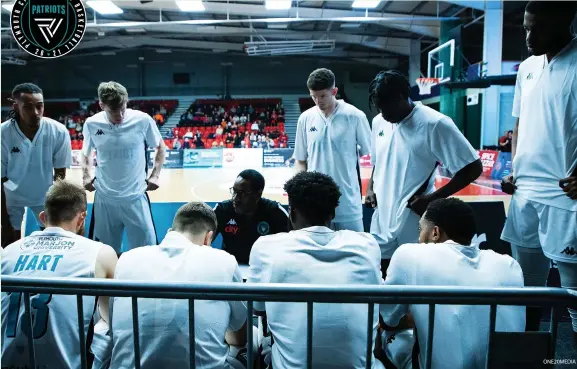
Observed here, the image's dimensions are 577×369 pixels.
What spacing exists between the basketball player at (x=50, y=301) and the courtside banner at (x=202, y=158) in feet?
48.6

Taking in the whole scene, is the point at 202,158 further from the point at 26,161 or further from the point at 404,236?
the point at 404,236

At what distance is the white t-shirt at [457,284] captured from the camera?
5.53 feet

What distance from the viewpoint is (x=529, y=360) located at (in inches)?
53.5

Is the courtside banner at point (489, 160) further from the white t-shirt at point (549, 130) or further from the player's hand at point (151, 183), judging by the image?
the white t-shirt at point (549, 130)

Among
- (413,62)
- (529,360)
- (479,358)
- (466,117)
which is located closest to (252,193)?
(479,358)

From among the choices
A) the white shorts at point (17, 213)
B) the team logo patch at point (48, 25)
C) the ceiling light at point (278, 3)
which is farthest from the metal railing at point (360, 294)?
the ceiling light at point (278, 3)

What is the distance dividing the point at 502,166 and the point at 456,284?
1207 cm

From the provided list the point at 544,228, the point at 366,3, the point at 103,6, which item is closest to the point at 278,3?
the point at 366,3

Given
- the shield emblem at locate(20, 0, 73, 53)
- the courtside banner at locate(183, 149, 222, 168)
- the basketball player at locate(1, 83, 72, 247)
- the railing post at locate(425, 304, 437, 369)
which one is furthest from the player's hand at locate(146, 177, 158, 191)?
the courtside banner at locate(183, 149, 222, 168)

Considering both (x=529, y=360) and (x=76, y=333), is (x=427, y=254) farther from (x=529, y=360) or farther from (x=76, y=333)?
(x=76, y=333)

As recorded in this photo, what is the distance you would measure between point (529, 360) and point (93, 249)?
1720mm

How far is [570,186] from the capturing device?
215 centimetres

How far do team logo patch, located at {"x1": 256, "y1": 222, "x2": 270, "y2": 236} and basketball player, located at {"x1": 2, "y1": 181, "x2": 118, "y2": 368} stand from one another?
1.64 m

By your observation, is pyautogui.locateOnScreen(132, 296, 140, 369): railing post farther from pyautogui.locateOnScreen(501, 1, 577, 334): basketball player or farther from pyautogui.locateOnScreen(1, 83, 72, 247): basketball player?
pyautogui.locateOnScreen(1, 83, 72, 247): basketball player
